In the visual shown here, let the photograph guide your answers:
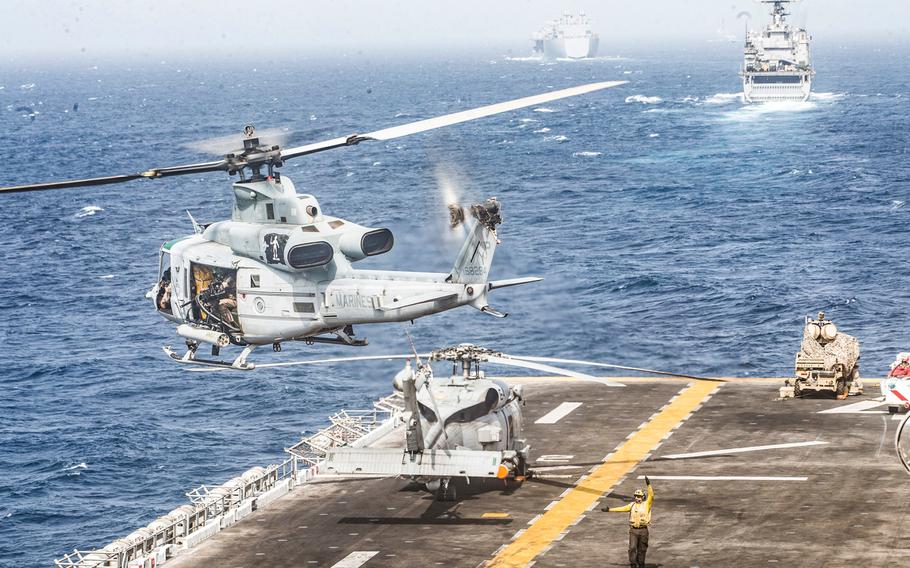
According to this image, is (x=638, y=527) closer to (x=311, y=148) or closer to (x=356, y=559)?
(x=356, y=559)

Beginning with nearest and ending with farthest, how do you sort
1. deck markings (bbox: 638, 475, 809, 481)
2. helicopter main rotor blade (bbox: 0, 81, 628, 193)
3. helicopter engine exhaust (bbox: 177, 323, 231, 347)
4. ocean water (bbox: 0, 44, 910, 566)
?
1. helicopter main rotor blade (bbox: 0, 81, 628, 193)
2. helicopter engine exhaust (bbox: 177, 323, 231, 347)
3. deck markings (bbox: 638, 475, 809, 481)
4. ocean water (bbox: 0, 44, 910, 566)

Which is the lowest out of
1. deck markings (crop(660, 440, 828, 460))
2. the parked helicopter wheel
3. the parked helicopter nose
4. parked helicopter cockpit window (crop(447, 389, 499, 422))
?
deck markings (crop(660, 440, 828, 460))

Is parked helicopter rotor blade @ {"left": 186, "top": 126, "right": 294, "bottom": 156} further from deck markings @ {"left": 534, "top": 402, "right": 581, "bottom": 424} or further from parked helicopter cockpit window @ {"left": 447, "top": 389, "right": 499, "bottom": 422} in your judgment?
deck markings @ {"left": 534, "top": 402, "right": 581, "bottom": 424}

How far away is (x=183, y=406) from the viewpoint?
75.2 meters

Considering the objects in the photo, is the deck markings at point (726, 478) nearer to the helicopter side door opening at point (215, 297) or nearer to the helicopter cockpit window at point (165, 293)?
the helicopter side door opening at point (215, 297)

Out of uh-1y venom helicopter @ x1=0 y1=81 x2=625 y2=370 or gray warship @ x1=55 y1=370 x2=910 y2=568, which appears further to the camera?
uh-1y venom helicopter @ x1=0 y1=81 x2=625 y2=370

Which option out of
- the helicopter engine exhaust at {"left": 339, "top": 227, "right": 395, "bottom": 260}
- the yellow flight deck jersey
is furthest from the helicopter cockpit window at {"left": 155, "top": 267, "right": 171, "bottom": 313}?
the yellow flight deck jersey

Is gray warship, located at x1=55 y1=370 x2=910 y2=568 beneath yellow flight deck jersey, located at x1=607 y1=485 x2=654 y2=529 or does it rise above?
beneath

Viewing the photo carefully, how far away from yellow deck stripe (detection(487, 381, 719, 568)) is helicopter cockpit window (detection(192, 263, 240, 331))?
11.0 metres

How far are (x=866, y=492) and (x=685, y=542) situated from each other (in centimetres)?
747

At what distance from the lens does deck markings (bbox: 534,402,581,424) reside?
181ft

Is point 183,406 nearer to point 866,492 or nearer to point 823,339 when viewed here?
point 823,339

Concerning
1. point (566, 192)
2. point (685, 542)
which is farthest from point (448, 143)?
point (566, 192)

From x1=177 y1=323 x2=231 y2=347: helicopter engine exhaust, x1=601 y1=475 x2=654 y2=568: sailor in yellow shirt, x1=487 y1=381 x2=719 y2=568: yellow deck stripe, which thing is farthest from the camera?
x1=177 y1=323 x2=231 y2=347: helicopter engine exhaust
